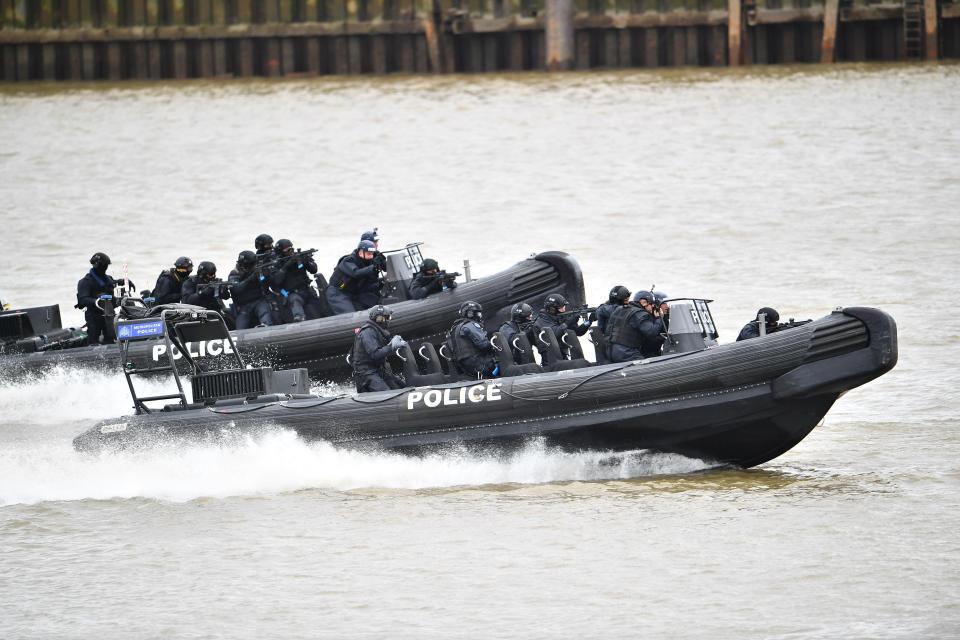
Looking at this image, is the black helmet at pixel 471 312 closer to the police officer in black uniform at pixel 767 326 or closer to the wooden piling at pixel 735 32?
the police officer in black uniform at pixel 767 326

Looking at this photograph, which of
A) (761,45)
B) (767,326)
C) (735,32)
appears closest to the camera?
(767,326)

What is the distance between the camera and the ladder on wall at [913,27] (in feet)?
97.7

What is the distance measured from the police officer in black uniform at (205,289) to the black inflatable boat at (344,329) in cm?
45

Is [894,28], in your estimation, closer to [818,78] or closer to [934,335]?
[818,78]

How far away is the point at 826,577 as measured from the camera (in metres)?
10.5

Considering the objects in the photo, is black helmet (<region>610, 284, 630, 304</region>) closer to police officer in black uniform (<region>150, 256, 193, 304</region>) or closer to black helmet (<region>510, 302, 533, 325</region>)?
black helmet (<region>510, 302, 533, 325</region>)

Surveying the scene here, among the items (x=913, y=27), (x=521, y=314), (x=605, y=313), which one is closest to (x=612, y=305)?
(x=605, y=313)

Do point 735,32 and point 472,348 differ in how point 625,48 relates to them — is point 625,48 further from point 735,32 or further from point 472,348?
point 472,348

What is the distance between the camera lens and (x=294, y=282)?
16.7m

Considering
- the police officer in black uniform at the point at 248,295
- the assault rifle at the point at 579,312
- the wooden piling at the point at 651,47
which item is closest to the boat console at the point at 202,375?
the assault rifle at the point at 579,312

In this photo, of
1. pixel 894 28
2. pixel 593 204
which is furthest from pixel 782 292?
pixel 894 28

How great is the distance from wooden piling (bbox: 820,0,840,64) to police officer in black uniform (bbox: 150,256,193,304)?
1683 centimetres

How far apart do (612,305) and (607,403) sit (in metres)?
1.31

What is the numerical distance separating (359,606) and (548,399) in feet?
8.77
